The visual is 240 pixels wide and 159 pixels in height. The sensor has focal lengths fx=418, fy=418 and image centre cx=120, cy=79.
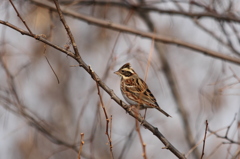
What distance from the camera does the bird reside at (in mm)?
5543

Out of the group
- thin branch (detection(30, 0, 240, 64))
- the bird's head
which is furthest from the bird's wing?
thin branch (detection(30, 0, 240, 64))

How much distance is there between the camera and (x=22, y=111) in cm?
529

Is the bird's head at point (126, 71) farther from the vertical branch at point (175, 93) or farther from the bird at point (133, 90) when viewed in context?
the vertical branch at point (175, 93)

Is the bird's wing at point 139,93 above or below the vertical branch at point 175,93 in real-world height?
below

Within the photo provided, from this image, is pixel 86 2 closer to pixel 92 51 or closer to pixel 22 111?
pixel 22 111

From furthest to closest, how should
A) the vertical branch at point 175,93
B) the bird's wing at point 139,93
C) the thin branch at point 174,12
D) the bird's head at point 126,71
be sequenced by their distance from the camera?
1. the vertical branch at point 175,93
2. the thin branch at point 174,12
3. the bird's head at point 126,71
4. the bird's wing at point 139,93

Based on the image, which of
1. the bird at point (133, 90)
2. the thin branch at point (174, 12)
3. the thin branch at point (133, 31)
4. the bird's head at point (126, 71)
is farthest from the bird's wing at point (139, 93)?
the thin branch at point (174, 12)

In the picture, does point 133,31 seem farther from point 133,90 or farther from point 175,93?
point 175,93

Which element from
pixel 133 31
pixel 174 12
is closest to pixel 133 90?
pixel 133 31

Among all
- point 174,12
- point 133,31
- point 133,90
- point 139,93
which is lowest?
point 139,93

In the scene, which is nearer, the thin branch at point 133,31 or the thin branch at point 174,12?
the thin branch at point 133,31

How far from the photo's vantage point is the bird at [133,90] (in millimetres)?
5543

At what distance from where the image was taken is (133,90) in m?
5.91

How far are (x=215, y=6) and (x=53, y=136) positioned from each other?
348 cm
